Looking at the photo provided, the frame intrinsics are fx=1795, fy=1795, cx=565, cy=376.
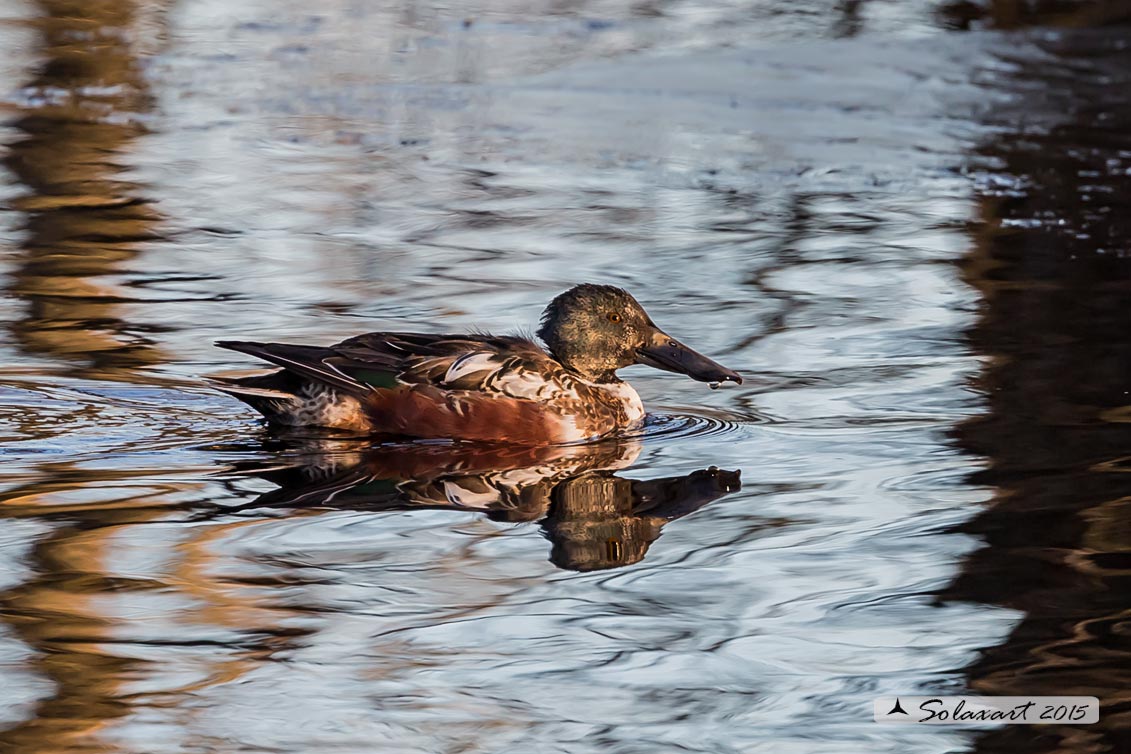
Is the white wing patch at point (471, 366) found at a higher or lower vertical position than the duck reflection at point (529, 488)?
higher

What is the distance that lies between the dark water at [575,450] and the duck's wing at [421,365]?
0.88 ft

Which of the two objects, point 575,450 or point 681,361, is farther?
point 681,361

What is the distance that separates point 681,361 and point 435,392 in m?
1.06

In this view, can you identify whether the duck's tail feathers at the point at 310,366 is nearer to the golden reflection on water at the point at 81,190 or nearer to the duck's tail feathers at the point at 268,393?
the duck's tail feathers at the point at 268,393

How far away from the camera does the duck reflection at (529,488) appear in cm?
548

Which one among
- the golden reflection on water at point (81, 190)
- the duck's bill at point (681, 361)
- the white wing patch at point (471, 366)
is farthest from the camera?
the golden reflection on water at point (81, 190)

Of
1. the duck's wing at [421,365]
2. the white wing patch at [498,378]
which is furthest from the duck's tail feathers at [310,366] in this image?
the white wing patch at [498,378]

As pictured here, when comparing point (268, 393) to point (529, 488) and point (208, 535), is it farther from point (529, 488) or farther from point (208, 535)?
point (208, 535)

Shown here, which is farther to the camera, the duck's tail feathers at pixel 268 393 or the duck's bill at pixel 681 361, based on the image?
the duck's bill at pixel 681 361

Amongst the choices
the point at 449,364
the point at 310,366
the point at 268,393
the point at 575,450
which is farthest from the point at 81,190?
the point at 575,450

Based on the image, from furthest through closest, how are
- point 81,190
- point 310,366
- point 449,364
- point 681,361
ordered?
point 81,190
point 681,361
point 449,364
point 310,366

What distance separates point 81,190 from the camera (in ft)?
37.4

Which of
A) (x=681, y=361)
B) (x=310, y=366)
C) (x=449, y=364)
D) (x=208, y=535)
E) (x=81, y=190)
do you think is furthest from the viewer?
(x=81, y=190)

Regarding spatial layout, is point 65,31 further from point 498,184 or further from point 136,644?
point 136,644
